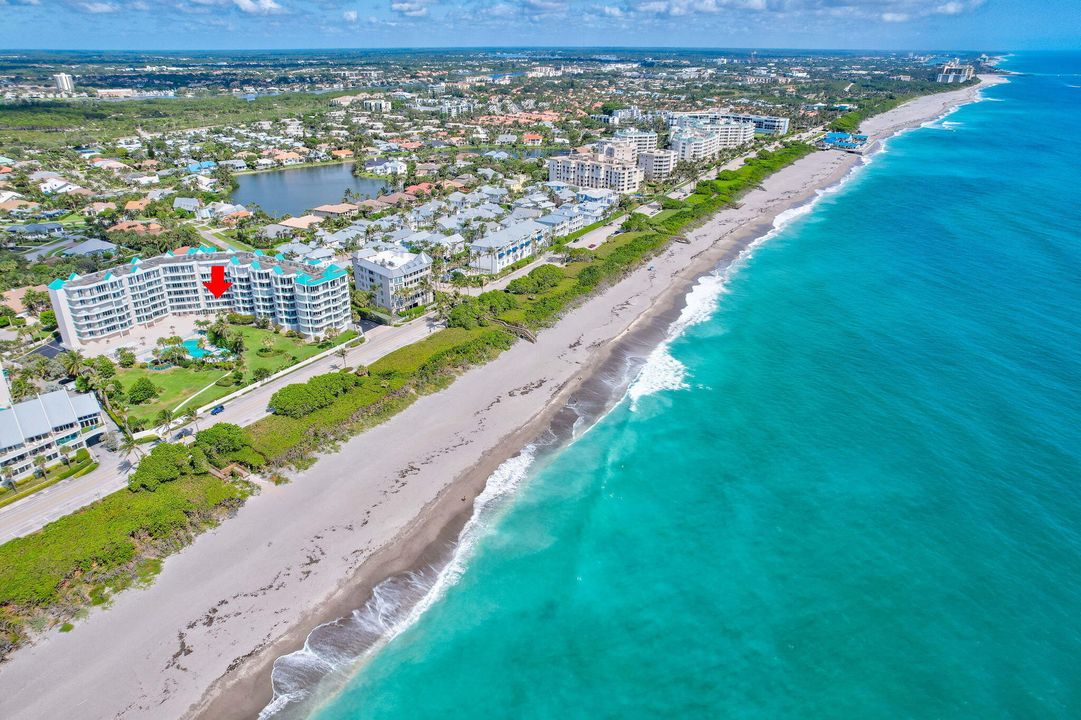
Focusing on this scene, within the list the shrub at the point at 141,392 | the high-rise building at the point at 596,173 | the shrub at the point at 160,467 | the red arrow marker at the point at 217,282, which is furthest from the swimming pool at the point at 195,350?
the high-rise building at the point at 596,173

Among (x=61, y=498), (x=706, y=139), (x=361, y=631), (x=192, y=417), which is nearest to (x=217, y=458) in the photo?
(x=192, y=417)


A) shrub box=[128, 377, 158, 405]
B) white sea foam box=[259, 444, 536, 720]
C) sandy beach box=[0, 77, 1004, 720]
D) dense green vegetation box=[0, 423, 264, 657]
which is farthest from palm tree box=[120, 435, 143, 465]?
white sea foam box=[259, 444, 536, 720]

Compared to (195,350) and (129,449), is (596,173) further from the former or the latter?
(129,449)

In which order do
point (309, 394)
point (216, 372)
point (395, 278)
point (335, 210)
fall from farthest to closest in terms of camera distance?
point (335, 210)
point (395, 278)
point (216, 372)
point (309, 394)

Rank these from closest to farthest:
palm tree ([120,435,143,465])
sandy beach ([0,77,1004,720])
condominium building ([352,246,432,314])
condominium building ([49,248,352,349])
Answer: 1. sandy beach ([0,77,1004,720])
2. palm tree ([120,435,143,465])
3. condominium building ([49,248,352,349])
4. condominium building ([352,246,432,314])

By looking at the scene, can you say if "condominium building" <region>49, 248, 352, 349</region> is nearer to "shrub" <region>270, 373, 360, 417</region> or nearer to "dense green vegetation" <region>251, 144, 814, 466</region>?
"dense green vegetation" <region>251, 144, 814, 466</region>

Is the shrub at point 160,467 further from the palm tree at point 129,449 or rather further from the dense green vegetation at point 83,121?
the dense green vegetation at point 83,121

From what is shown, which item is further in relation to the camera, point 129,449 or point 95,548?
point 129,449
